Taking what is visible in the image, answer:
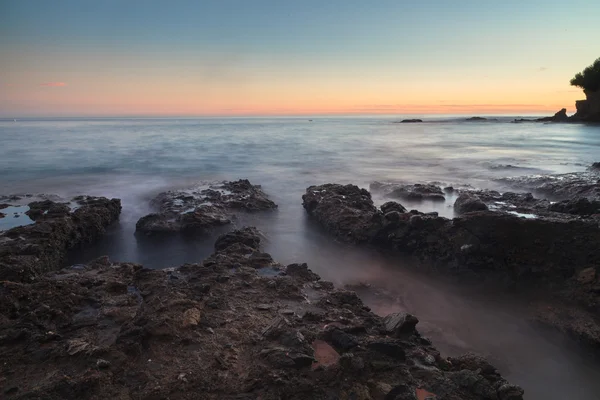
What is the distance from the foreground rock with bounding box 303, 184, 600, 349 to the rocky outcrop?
54154mm

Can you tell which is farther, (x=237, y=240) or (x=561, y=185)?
(x=561, y=185)

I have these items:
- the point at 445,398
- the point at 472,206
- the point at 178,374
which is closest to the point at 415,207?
the point at 472,206

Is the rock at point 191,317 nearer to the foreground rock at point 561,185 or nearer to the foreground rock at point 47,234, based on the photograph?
the foreground rock at point 47,234

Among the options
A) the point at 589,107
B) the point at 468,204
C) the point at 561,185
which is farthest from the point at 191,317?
the point at 589,107

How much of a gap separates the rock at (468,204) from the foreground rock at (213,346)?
5451mm

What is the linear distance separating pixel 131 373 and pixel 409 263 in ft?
17.2

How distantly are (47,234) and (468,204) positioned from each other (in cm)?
953

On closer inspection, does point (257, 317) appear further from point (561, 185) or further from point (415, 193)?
point (561, 185)

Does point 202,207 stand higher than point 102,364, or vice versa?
point 202,207

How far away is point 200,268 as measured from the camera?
5.71 meters

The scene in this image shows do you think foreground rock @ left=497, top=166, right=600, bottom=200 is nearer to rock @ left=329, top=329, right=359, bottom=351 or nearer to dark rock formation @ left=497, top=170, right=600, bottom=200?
dark rock formation @ left=497, top=170, right=600, bottom=200

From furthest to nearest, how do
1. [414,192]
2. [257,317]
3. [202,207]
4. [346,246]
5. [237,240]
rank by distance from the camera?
[414,192] < [202,207] < [346,246] < [237,240] < [257,317]

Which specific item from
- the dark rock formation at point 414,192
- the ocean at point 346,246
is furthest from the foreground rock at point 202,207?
the dark rock formation at point 414,192

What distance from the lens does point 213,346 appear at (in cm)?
383
